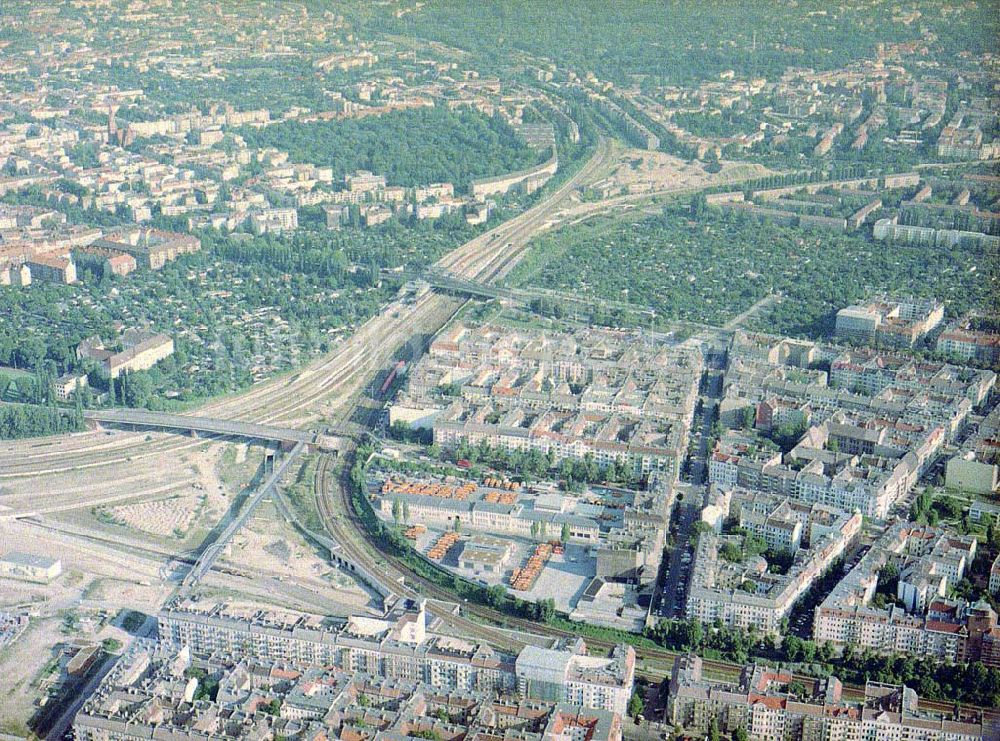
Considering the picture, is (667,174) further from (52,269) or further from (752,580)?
(752,580)

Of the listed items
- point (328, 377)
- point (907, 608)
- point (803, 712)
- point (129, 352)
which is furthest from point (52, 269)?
point (803, 712)

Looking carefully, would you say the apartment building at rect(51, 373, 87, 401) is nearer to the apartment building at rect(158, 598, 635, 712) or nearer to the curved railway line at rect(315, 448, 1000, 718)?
the curved railway line at rect(315, 448, 1000, 718)

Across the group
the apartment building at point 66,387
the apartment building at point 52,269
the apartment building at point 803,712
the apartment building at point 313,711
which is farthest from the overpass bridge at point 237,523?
the apartment building at point 52,269

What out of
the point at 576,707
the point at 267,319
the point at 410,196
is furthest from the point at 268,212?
the point at 576,707

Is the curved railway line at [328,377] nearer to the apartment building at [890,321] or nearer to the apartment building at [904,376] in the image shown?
the apartment building at [890,321]

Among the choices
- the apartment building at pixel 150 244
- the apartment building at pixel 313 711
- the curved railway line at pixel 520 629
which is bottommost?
the curved railway line at pixel 520 629

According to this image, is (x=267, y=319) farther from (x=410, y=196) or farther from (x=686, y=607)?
(x=686, y=607)
